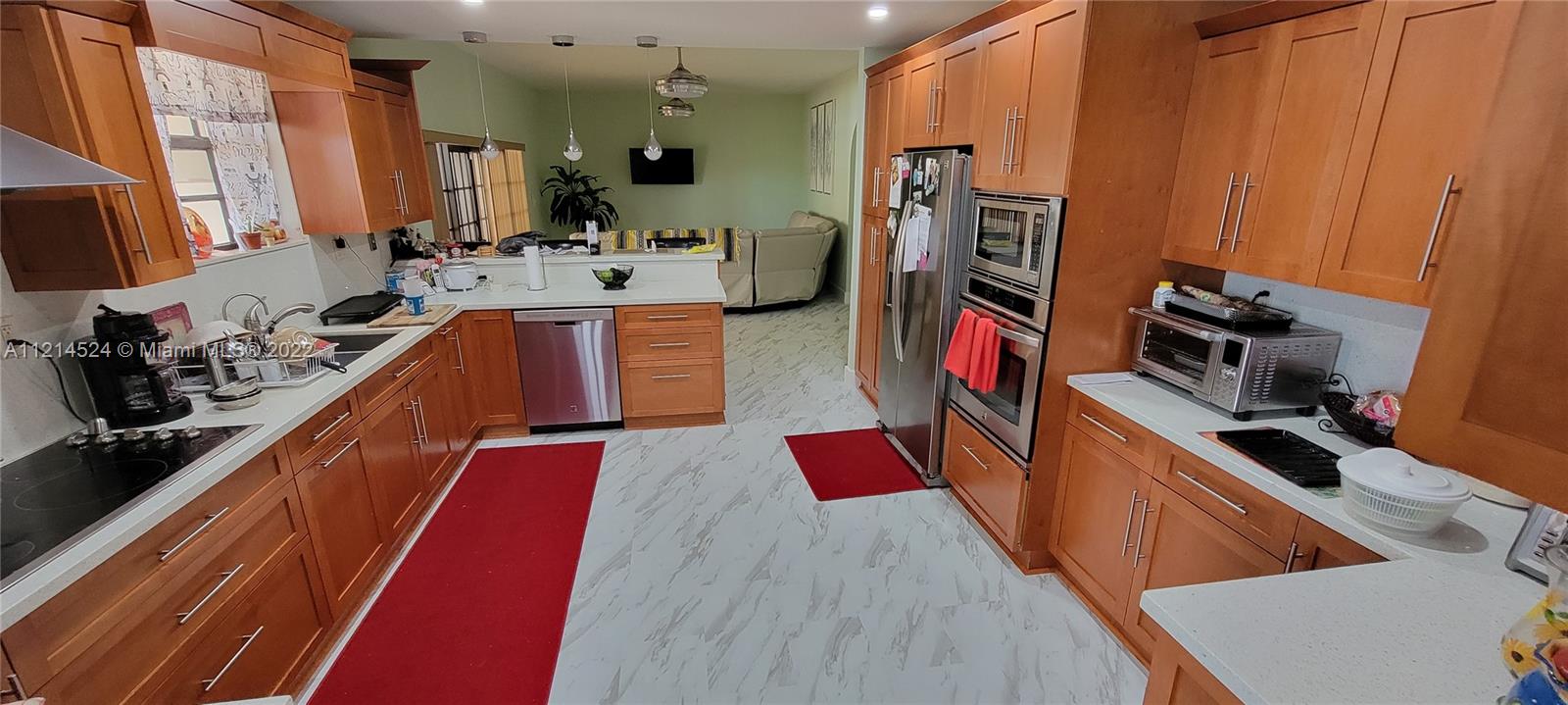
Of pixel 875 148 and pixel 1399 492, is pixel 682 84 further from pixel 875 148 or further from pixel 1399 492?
pixel 1399 492

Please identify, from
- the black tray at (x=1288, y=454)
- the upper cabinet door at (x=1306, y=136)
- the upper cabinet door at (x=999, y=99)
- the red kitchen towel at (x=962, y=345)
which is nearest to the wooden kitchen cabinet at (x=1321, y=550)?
the black tray at (x=1288, y=454)

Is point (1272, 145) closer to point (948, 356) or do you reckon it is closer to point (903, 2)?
point (948, 356)

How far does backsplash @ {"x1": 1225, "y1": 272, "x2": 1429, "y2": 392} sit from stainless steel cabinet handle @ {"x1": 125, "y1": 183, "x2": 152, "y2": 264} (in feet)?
11.2

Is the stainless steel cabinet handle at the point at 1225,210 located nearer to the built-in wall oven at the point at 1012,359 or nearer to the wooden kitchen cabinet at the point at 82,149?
the built-in wall oven at the point at 1012,359

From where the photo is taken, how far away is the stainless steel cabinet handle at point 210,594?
148cm

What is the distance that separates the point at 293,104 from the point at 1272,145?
12.7 feet

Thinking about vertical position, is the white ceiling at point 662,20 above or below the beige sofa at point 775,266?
above

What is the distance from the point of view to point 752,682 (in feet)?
6.55

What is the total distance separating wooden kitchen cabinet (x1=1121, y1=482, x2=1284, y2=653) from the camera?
1653 millimetres

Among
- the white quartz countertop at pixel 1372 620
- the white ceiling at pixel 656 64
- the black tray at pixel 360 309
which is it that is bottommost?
the white quartz countertop at pixel 1372 620

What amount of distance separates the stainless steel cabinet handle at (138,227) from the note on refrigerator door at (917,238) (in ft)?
8.99

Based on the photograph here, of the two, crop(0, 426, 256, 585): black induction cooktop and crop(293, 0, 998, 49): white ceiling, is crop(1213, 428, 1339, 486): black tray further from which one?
crop(0, 426, 256, 585): black induction cooktop

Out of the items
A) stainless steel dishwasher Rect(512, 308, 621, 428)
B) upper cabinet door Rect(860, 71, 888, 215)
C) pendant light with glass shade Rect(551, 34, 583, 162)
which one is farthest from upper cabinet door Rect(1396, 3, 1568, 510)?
pendant light with glass shade Rect(551, 34, 583, 162)

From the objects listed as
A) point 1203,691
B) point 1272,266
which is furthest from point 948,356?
point 1203,691
